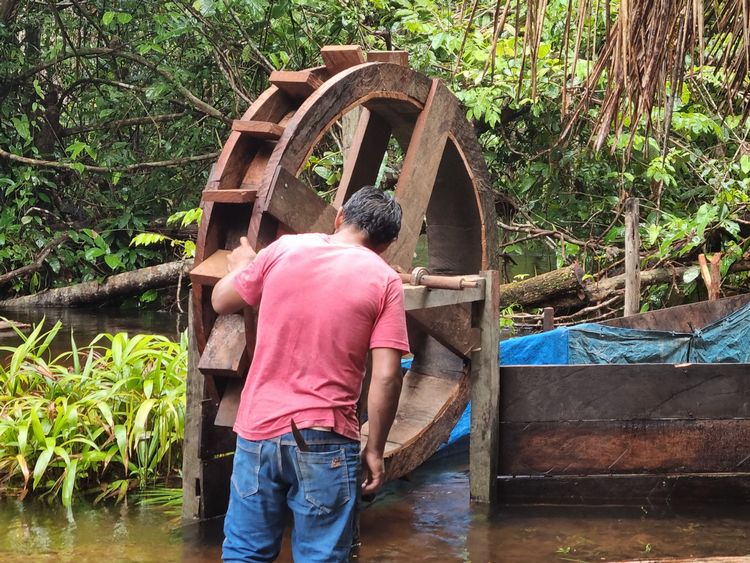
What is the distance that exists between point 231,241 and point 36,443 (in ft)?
6.20

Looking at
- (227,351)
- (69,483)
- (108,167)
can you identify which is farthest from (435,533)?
(108,167)

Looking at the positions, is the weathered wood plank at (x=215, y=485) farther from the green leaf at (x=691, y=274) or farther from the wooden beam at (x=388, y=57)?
the green leaf at (x=691, y=274)

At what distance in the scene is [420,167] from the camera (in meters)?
5.80

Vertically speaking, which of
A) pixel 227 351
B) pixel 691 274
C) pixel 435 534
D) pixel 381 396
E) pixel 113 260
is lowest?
pixel 435 534

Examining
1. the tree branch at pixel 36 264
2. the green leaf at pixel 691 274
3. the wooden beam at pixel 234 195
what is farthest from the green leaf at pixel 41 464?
the tree branch at pixel 36 264

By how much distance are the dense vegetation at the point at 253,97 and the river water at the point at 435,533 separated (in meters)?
2.31

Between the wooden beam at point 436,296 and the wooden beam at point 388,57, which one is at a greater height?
the wooden beam at point 388,57

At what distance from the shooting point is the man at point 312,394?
3121 mm

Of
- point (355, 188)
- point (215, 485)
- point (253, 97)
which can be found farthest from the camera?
point (253, 97)

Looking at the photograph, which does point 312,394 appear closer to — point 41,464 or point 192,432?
point 192,432

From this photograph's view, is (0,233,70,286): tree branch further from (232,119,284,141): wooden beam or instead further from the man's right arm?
the man's right arm

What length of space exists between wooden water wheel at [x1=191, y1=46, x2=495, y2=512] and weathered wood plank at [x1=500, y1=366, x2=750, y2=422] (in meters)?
→ 0.43

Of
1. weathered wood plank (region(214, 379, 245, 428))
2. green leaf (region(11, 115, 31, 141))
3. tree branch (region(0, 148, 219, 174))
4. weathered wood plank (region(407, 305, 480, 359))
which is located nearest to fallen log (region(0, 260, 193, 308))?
tree branch (region(0, 148, 219, 174))

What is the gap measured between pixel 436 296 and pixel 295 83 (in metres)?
1.37
